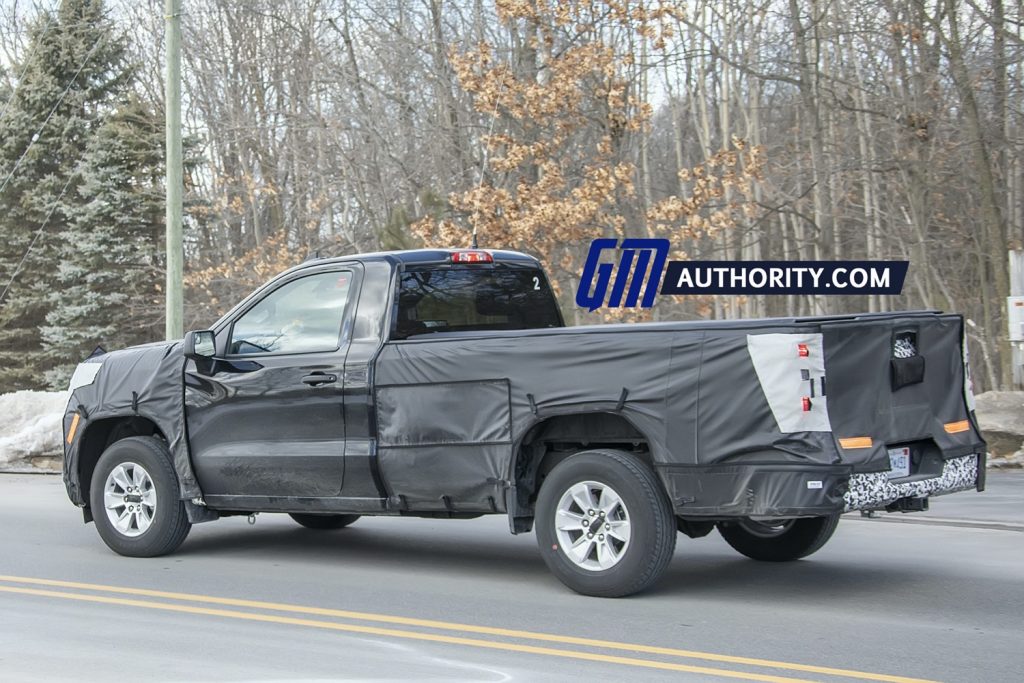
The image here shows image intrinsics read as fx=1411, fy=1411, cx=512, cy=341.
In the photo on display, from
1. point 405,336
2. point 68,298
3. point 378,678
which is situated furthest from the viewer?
point 68,298

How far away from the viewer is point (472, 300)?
384 inches

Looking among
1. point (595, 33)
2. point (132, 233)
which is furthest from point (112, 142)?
point (595, 33)

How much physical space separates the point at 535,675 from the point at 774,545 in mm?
3561

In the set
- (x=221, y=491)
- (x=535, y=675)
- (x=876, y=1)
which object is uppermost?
(x=876, y=1)

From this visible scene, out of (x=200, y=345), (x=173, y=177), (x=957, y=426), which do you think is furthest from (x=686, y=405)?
(x=173, y=177)

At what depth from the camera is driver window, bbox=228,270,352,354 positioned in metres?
9.39

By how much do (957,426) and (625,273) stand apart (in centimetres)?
1672

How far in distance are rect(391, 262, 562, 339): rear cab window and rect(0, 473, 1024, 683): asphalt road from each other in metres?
1.63

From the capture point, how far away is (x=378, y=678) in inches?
247

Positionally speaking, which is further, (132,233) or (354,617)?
(132,233)

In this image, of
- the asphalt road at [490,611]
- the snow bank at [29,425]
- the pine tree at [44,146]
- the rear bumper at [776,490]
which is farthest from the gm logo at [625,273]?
the pine tree at [44,146]

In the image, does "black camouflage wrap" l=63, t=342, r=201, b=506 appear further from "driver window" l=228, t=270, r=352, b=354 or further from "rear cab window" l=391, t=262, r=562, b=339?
"rear cab window" l=391, t=262, r=562, b=339

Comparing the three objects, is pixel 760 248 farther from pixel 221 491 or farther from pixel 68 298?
pixel 221 491

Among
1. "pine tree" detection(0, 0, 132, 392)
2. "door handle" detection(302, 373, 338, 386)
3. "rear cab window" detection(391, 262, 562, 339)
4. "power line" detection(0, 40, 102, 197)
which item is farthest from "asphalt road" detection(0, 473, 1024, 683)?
"pine tree" detection(0, 0, 132, 392)
